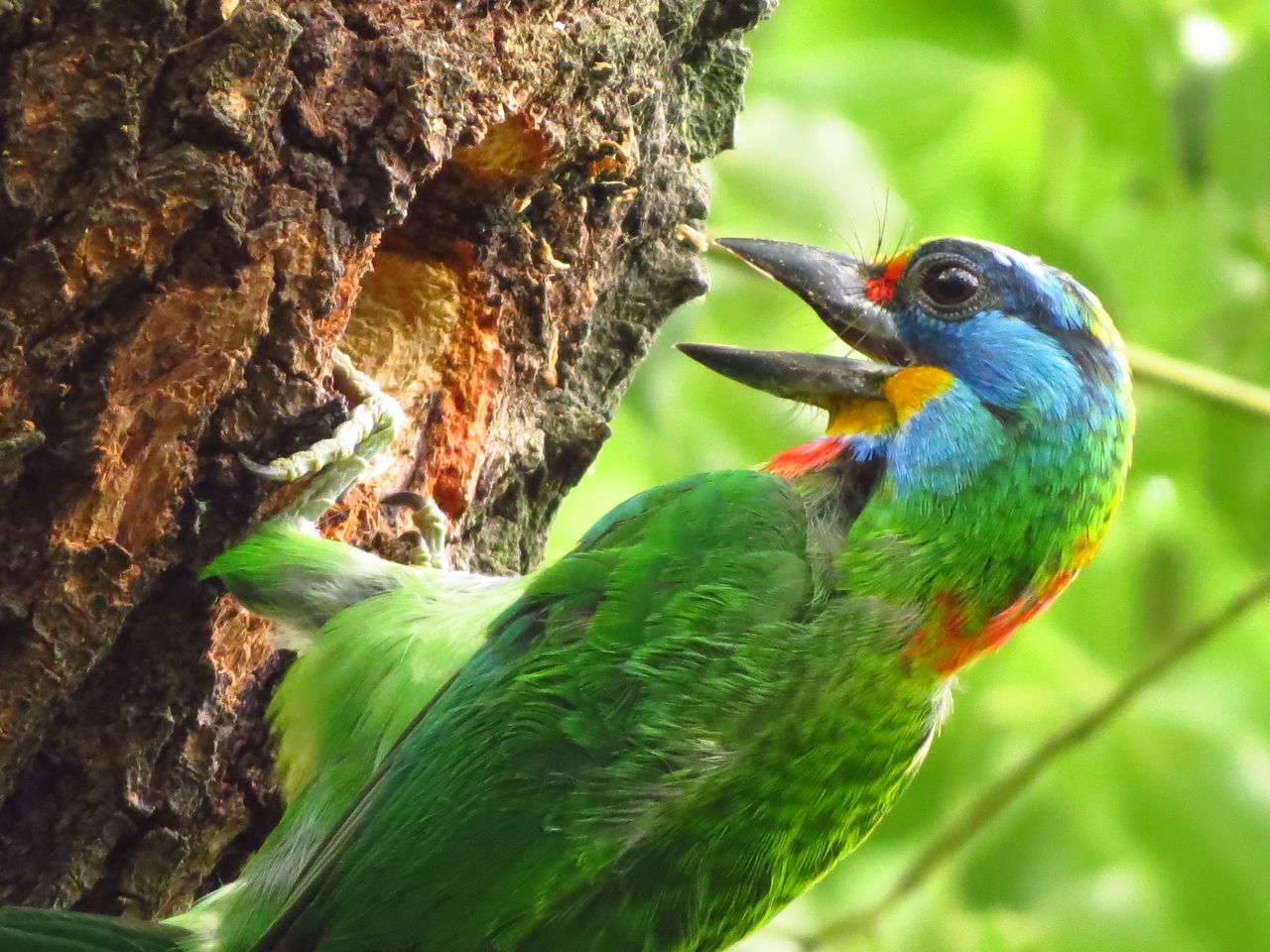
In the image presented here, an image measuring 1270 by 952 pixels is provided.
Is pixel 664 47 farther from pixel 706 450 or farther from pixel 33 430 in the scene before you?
pixel 706 450

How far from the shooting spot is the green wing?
7.41ft

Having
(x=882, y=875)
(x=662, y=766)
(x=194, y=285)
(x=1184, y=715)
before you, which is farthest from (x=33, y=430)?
Answer: (x=882, y=875)

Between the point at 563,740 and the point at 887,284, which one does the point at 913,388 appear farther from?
the point at 563,740

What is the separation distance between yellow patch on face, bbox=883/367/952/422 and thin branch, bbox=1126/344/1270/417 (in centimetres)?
110

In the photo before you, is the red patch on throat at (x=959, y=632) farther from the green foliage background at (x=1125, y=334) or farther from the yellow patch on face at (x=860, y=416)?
the green foliage background at (x=1125, y=334)

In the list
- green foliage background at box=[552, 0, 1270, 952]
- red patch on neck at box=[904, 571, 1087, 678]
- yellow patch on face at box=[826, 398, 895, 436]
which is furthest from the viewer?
green foliage background at box=[552, 0, 1270, 952]

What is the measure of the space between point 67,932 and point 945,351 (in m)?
1.81

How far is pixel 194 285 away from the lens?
88.4 inches

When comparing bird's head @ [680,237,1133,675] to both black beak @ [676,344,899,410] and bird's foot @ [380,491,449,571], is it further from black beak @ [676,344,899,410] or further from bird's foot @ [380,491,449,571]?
bird's foot @ [380,491,449,571]

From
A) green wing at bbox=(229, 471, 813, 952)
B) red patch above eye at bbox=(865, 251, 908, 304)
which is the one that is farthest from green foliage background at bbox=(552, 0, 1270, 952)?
green wing at bbox=(229, 471, 813, 952)

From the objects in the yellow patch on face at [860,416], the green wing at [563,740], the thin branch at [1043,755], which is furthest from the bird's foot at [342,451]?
the thin branch at [1043,755]

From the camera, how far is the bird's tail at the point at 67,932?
216 centimetres

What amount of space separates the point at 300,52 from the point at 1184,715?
2.79 metres

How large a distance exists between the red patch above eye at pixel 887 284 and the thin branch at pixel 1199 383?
0.99 meters
